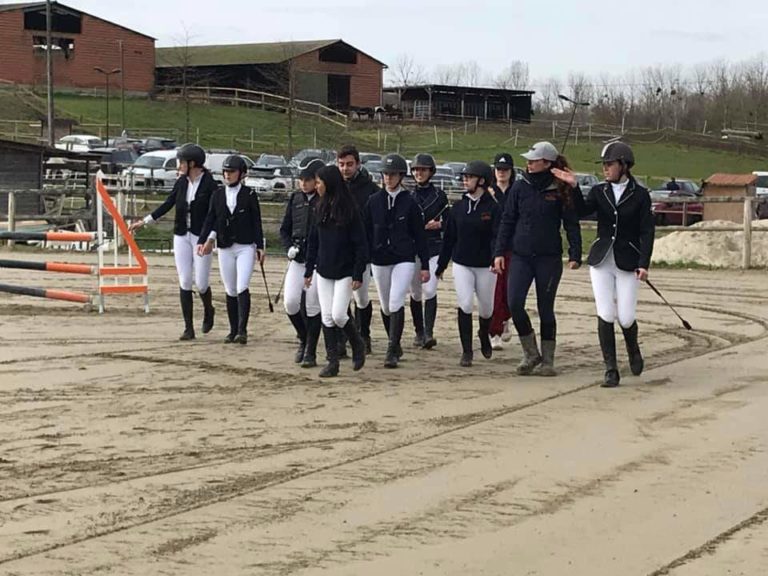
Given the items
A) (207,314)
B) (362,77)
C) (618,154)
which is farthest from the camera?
(362,77)

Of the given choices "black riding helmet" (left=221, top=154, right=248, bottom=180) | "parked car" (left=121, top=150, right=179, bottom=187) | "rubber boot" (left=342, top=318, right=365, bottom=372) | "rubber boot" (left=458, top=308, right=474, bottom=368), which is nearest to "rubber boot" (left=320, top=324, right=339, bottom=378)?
"rubber boot" (left=342, top=318, right=365, bottom=372)

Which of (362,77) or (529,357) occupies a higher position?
(362,77)

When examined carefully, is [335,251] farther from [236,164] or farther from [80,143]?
[80,143]

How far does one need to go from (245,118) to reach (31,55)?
13.0 m

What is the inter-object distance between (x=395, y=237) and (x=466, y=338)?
1163mm

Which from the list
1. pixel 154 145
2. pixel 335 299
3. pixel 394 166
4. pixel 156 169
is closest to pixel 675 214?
pixel 156 169

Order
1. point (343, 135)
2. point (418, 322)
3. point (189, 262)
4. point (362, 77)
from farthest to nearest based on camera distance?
point (362, 77), point (343, 135), point (189, 262), point (418, 322)

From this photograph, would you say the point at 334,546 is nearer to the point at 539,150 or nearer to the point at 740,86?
the point at 539,150

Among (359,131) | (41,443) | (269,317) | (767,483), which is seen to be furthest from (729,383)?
(359,131)

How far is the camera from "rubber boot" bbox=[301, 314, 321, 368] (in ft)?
38.4

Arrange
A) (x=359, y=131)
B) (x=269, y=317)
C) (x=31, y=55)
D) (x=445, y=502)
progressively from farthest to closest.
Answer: (x=31, y=55) < (x=359, y=131) < (x=269, y=317) < (x=445, y=502)

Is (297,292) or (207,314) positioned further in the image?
(207,314)

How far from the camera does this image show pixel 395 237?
11.8m

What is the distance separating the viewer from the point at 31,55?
72.7m
